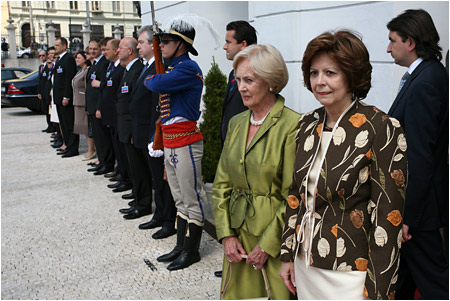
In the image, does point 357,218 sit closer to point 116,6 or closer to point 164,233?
point 164,233

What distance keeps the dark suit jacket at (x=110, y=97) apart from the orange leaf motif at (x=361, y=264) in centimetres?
495

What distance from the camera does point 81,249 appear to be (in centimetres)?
458

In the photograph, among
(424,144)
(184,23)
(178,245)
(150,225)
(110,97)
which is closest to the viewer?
(424,144)

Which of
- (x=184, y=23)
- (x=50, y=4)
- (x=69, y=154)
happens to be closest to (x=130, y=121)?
(x=184, y=23)

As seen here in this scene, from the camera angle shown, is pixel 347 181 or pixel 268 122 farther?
pixel 268 122

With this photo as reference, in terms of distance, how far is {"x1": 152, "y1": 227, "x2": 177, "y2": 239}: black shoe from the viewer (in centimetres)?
476

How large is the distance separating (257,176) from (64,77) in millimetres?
7379

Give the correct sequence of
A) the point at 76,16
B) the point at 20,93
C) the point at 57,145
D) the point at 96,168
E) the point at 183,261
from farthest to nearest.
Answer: the point at 76,16, the point at 20,93, the point at 57,145, the point at 96,168, the point at 183,261

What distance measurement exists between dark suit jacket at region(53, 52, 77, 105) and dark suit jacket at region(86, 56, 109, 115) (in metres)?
1.13

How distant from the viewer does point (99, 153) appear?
799 cm

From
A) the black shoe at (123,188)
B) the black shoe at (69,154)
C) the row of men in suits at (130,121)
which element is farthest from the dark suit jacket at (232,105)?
the black shoe at (69,154)

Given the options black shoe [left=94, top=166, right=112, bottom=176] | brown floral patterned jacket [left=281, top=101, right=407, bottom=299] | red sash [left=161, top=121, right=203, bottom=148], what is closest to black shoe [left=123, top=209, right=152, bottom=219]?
red sash [left=161, top=121, right=203, bottom=148]

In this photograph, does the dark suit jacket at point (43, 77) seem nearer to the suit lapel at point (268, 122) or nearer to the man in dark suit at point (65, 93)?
the man in dark suit at point (65, 93)

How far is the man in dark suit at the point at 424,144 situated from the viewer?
2607 millimetres
